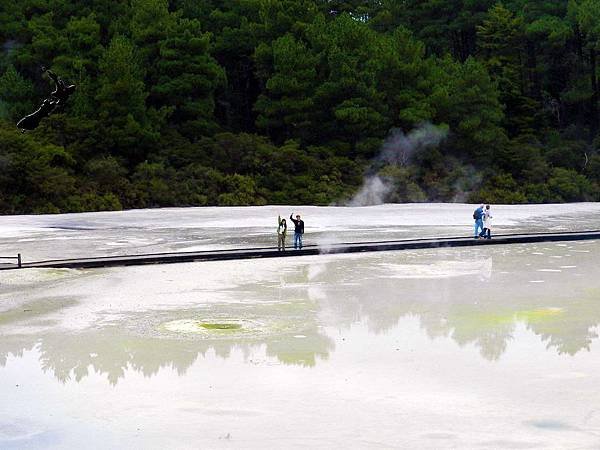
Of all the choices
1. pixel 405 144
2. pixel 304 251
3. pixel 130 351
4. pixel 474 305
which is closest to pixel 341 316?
pixel 474 305

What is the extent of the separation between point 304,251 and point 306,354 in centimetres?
1476

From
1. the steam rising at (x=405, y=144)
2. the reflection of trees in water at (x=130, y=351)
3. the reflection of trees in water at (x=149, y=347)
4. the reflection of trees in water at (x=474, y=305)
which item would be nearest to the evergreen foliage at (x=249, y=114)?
the steam rising at (x=405, y=144)

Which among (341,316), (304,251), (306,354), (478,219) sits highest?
(478,219)

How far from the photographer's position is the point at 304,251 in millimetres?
28547

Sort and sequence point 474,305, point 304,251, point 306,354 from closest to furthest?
1. point 306,354
2. point 474,305
3. point 304,251

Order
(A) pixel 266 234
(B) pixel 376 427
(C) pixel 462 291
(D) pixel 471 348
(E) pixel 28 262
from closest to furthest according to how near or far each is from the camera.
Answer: (B) pixel 376 427
(D) pixel 471 348
(C) pixel 462 291
(E) pixel 28 262
(A) pixel 266 234

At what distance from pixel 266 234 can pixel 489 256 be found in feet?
32.2

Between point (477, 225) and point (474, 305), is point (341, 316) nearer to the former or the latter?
point (474, 305)

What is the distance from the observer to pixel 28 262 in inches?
992

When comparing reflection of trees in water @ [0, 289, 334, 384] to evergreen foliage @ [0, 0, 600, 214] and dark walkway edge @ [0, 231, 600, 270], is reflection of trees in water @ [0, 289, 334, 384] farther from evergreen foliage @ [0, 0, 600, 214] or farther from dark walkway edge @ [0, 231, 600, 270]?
evergreen foliage @ [0, 0, 600, 214]

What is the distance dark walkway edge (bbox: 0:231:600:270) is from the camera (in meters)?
25.1

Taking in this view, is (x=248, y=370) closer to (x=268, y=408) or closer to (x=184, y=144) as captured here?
(x=268, y=408)

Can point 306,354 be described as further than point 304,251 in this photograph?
No

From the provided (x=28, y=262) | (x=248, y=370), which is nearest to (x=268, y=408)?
(x=248, y=370)
